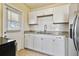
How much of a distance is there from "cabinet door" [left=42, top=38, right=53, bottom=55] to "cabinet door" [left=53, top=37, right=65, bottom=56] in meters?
0.13

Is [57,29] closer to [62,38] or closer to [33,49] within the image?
[62,38]

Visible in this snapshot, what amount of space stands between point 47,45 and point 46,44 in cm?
5

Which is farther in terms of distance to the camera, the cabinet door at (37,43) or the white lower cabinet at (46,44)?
the cabinet door at (37,43)

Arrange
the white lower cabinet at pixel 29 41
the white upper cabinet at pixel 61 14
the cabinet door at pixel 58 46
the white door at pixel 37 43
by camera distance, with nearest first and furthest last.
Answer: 1. the cabinet door at pixel 58 46
2. the white upper cabinet at pixel 61 14
3. the white door at pixel 37 43
4. the white lower cabinet at pixel 29 41

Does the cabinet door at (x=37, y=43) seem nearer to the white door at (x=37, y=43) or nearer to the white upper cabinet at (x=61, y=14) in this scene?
the white door at (x=37, y=43)

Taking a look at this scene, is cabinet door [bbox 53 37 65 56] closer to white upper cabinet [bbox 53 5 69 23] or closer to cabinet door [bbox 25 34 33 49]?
white upper cabinet [bbox 53 5 69 23]

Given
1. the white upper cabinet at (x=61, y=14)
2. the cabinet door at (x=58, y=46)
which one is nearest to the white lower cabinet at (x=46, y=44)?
the cabinet door at (x=58, y=46)

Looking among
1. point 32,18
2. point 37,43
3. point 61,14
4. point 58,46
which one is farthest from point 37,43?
point 61,14

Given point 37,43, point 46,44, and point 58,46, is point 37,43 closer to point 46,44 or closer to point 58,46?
point 46,44

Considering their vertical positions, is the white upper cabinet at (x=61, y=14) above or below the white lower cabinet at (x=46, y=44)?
above

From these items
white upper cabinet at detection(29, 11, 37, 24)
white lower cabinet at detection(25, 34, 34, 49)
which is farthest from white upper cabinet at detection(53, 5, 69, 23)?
white lower cabinet at detection(25, 34, 34, 49)

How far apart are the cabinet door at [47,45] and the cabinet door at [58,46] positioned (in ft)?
0.44

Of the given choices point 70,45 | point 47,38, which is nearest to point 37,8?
point 47,38

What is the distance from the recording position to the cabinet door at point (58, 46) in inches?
91.9
